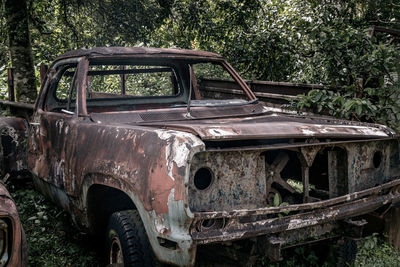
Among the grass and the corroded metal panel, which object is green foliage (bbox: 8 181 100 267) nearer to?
the grass

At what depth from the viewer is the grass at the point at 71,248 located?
3.33 meters

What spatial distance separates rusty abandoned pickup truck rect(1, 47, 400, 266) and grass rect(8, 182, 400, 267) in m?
0.36

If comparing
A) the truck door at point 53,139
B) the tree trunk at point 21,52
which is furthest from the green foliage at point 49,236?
the tree trunk at point 21,52

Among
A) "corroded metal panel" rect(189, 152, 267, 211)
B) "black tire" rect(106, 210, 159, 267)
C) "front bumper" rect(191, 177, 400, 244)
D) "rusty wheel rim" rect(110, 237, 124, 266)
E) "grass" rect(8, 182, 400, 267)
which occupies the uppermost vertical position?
"corroded metal panel" rect(189, 152, 267, 211)

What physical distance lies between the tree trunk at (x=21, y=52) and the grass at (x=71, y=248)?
331cm

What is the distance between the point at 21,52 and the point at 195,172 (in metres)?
5.74

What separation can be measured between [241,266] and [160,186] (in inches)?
30.5

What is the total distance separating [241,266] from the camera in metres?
2.49

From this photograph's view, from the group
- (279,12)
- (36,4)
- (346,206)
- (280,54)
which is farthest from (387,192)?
(36,4)

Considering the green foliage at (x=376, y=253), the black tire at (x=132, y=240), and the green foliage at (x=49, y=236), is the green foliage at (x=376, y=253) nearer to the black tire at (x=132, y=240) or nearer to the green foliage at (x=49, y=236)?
the black tire at (x=132, y=240)

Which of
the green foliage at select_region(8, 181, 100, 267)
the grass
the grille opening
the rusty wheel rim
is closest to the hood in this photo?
the grille opening

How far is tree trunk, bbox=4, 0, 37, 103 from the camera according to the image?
21.9ft

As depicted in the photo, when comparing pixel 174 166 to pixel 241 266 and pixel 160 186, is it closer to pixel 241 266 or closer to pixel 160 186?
pixel 160 186

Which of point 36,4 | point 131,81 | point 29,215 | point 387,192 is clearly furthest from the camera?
point 131,81
